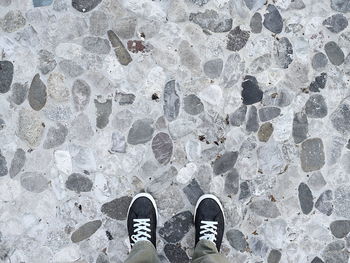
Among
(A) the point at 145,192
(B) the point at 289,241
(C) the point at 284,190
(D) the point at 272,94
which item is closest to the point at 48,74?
(A) the point at 145,192

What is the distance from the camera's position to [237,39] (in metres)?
2.09

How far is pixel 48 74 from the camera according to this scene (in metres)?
2.03

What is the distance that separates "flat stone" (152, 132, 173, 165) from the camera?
81.9 inches

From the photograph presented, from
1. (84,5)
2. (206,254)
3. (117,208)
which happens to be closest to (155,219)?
(117,208)

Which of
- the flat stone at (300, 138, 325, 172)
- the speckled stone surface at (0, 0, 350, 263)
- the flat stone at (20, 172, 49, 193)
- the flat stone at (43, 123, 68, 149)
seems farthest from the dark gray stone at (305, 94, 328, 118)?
the flat stone at (20, 172, 49, 193)

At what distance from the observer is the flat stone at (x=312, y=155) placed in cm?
213

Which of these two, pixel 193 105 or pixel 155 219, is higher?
pixel 193 105

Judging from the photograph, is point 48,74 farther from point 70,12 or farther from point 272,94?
point 272,94

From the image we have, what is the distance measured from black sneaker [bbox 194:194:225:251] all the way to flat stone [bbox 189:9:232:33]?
702mm

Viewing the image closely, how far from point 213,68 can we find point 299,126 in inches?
17.5

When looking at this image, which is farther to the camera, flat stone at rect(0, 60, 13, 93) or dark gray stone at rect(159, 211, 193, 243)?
dark gray stone at rect(159, 211, 193, 243)

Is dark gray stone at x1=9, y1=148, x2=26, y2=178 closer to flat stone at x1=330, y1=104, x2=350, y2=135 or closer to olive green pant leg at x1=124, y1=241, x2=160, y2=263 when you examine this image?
olive green pant leg at x1=124, y1=241, x2=160, y2=263

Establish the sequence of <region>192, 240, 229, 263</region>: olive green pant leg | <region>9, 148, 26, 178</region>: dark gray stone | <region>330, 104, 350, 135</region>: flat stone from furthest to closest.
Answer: <region>330, 104, 350, 135</region>: flat stone
<region>9, 148, 26, 178</region>: dark gray stone
<region>192, 240, 229, 263</region>: olive green pant leg

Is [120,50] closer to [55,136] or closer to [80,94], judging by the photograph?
[80,94]
